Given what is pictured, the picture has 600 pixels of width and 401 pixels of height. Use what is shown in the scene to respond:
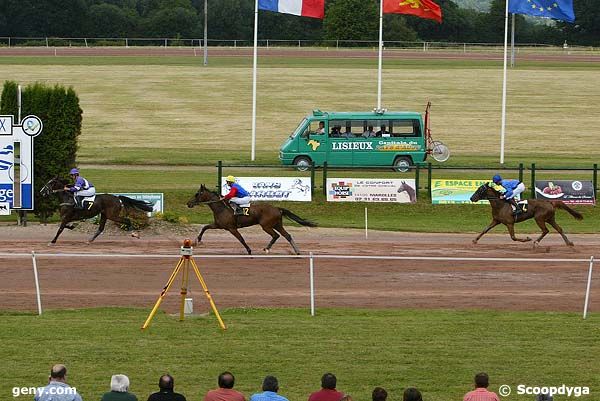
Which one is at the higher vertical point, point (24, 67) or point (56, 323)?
point (24, 67)

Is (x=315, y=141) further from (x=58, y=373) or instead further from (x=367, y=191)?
(x=58, y=373)

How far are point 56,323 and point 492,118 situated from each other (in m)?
44.3

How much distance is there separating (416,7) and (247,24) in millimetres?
74108

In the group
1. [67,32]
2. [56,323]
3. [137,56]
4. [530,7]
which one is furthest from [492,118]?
[67,32]

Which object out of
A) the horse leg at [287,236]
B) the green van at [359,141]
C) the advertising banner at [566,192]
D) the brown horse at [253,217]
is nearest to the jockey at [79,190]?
the brown horse at [253,217]

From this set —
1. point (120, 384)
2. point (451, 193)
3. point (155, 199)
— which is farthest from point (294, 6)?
point (120, 384)

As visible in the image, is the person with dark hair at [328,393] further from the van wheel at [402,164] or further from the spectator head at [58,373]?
the van wheel at [402,164]

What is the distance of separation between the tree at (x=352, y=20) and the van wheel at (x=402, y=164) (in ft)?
→ 173

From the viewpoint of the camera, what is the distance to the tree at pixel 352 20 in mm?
91125

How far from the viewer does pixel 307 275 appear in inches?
917

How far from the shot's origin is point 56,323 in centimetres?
1811

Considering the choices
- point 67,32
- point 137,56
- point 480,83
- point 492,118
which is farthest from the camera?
point 67,32

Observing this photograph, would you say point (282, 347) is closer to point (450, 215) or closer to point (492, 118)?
point (450, 215)

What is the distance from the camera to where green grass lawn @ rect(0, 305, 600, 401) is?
14984mm
